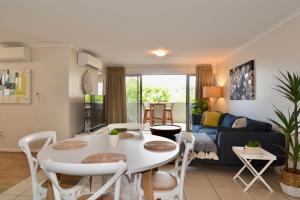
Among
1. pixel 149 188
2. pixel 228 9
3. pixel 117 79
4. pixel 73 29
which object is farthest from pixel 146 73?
pixel 149 188

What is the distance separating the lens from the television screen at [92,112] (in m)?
4.98

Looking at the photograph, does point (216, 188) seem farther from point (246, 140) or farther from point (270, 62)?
point (270, 62)

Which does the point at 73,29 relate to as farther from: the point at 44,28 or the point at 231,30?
the point at 231,30

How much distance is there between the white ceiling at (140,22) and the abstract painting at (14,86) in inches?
29.9

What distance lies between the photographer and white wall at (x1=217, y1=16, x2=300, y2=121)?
307 cm

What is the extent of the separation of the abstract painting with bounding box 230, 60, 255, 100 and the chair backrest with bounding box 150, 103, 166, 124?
114 inches

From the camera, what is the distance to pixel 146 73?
24.9 ft

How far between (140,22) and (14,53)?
291 cm

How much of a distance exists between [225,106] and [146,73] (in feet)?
9.57

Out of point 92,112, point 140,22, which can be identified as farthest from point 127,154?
point 92,112

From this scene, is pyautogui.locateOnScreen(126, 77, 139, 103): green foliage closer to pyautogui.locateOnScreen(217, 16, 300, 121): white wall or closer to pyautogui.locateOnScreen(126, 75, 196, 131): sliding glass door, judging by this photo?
pyautogui.locateOnScreen(126, 75, 196, 131): sliding glass door

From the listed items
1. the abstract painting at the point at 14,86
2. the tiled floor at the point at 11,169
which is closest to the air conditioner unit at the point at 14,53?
the abstract painting at the point at 14,86

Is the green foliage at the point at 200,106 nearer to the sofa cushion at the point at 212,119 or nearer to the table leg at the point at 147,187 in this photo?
the sofa cushion at the point at 212,119

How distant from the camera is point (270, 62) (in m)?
3.70
